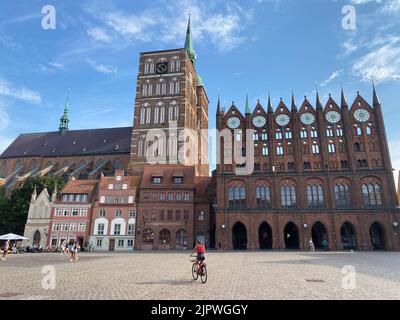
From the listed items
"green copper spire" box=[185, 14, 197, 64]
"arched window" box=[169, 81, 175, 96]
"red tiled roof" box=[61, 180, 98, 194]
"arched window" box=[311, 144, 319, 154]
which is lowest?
"red tiled roof" box=[61, 180, 98, 194]

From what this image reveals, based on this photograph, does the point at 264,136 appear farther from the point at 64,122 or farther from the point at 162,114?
the point at 64,122

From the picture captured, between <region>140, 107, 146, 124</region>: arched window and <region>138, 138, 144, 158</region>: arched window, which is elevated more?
<region>140, 107, 146, 124</region>: arched window

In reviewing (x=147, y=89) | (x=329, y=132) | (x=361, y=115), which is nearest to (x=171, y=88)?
(x=147, y=89)

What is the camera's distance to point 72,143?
74.0 metres

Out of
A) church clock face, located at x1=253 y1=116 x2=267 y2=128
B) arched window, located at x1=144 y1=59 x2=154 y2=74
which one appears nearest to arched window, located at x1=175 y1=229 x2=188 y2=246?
church clock face, located at x1=253 y1=116 x2=267 y2=128

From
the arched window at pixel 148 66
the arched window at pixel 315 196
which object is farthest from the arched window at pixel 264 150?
the arched window at pixel 148 66

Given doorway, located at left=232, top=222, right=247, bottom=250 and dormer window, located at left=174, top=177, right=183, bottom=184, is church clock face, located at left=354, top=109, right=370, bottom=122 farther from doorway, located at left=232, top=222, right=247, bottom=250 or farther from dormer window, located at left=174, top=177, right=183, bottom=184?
dormer window, located at left=174, top=177, right=183, bottom=184

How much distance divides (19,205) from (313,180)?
164 feet

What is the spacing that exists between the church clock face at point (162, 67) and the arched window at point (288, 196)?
Answer: 3930cm

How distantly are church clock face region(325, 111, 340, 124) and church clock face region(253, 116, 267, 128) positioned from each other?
940 centimetres

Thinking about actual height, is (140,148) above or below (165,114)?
below

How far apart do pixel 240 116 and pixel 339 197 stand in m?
19.0

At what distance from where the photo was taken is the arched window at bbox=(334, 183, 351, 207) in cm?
4156
